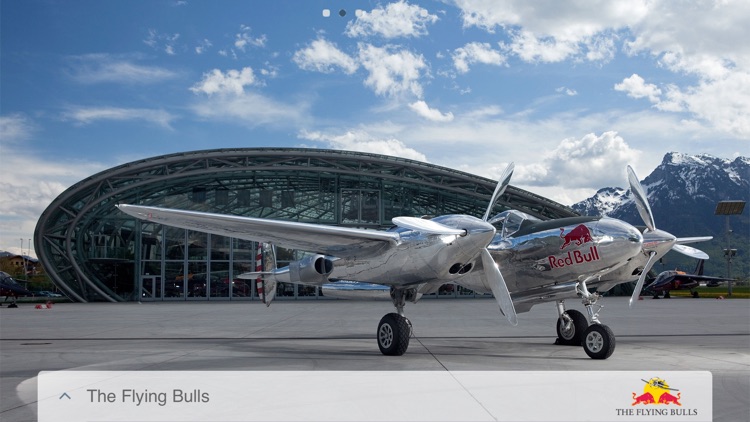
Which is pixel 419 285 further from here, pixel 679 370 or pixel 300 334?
pixel 300 334

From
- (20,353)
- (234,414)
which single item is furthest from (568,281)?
(20,353)

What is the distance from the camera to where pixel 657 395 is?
7.20 metres

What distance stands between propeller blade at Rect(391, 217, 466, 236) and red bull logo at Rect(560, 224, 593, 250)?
9.22 feet

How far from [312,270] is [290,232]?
2.87 meters

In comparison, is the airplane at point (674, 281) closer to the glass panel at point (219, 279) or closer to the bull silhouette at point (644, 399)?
the glass panel at point (219, 279)

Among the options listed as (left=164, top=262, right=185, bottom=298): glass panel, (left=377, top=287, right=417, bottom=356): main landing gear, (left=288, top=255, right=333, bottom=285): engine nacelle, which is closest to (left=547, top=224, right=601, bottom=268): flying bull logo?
(left=377, top=287, right=417, bottom=356): main landing gear

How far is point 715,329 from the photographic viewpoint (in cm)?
1970

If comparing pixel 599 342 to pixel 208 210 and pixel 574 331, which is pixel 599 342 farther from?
pixel 208 210

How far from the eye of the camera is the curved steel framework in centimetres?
5019

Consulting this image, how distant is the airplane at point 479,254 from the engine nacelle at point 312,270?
0.09 ft

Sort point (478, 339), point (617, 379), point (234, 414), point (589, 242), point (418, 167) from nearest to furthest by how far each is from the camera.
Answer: point (234, 414)
point (617, 379)
point (589, 242)
point (478, 339)
point (418, 167)

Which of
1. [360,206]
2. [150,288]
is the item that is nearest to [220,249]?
[150,288]

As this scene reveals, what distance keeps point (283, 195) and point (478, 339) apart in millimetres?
36234

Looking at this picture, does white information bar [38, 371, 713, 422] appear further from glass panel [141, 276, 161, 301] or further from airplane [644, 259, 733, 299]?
airplane [644, 259, 733, 299]
